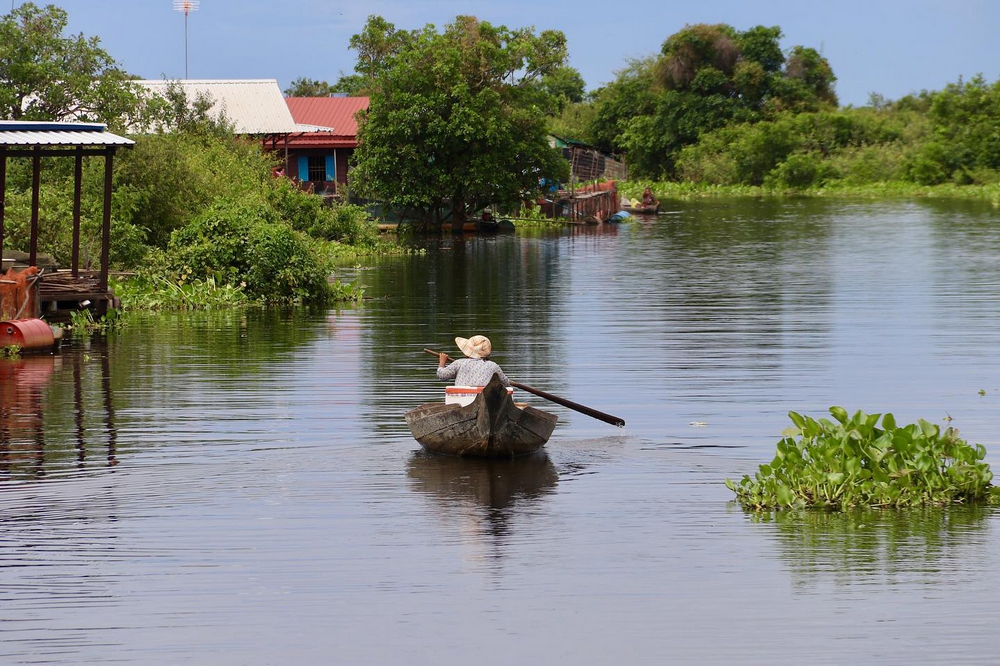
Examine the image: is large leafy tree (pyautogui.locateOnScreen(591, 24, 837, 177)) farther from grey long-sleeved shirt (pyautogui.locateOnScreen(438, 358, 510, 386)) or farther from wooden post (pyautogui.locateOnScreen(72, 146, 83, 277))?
grey long-sleeved shirt (pyautogui.locateOnScreen(438, 358, 510, 386))

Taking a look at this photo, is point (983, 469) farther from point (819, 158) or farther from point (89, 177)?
point (819, 158)

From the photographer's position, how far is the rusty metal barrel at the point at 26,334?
19578 mm

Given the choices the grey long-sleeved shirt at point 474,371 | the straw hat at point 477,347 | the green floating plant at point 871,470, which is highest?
the straw hat at point 477,347

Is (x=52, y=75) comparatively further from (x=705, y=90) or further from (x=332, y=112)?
(x=705, y=90)

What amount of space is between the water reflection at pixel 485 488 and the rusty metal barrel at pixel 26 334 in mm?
8880

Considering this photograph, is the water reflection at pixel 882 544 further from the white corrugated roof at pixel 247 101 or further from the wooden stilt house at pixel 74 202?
the white corrugated roof at pixel 247 101

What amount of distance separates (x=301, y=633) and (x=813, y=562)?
346 centimetres

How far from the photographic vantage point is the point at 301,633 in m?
8.05

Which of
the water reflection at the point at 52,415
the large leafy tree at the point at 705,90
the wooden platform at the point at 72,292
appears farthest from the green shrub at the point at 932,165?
the water reflection at the point at 52,415

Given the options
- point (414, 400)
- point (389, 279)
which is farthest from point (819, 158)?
point (414, 400)

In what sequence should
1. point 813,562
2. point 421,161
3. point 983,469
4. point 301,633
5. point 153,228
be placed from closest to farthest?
1. point 301,633
2. point 813,562
3. point 983,469
4. point 153,228
5. point 421,161

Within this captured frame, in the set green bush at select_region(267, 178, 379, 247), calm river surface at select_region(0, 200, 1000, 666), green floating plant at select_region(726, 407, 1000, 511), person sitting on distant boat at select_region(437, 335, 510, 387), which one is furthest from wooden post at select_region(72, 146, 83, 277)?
green bush at select_region(267, 178, 379, 247)

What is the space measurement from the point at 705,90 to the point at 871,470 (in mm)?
88448

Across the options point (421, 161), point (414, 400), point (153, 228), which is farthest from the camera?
point (421, 161)
